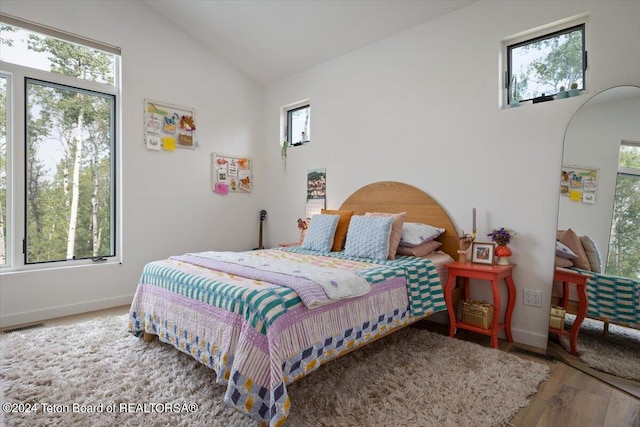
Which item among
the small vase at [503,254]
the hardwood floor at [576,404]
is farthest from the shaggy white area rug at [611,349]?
the small vase at [503,254]

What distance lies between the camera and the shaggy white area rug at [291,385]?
1629 millimetres

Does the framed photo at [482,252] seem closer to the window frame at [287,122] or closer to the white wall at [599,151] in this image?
the white wall at [599,151]

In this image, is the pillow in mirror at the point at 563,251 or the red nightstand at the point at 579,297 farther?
the pillow in mirror at the point at 563,251

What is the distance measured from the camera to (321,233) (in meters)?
3.18

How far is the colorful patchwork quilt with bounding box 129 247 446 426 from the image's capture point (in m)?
1.51

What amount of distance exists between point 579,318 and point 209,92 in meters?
4.26

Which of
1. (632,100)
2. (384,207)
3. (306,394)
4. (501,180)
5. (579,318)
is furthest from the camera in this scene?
(384,207)

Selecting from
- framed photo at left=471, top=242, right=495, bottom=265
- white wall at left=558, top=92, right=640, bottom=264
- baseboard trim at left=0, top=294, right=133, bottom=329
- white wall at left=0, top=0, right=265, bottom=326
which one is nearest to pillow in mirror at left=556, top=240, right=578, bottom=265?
white wall at left=558, top=92, right=640, bottom=264

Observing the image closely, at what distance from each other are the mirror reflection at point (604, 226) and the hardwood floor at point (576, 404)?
13 cm

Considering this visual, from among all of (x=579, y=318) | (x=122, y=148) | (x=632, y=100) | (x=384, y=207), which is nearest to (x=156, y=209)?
(x=122, y=148)

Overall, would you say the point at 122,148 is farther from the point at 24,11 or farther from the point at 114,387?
the point at 114,387

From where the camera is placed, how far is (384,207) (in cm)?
342

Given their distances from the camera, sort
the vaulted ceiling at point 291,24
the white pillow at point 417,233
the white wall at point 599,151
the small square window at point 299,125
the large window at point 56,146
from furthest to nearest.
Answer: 1. the small square window at point 299,125
2. the vaulted ceiling at point 291,24
3. the large window at point 56,146
4. the white pillow at point 417,233
5. the white wall at point 599,151

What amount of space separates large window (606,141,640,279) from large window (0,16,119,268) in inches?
166
